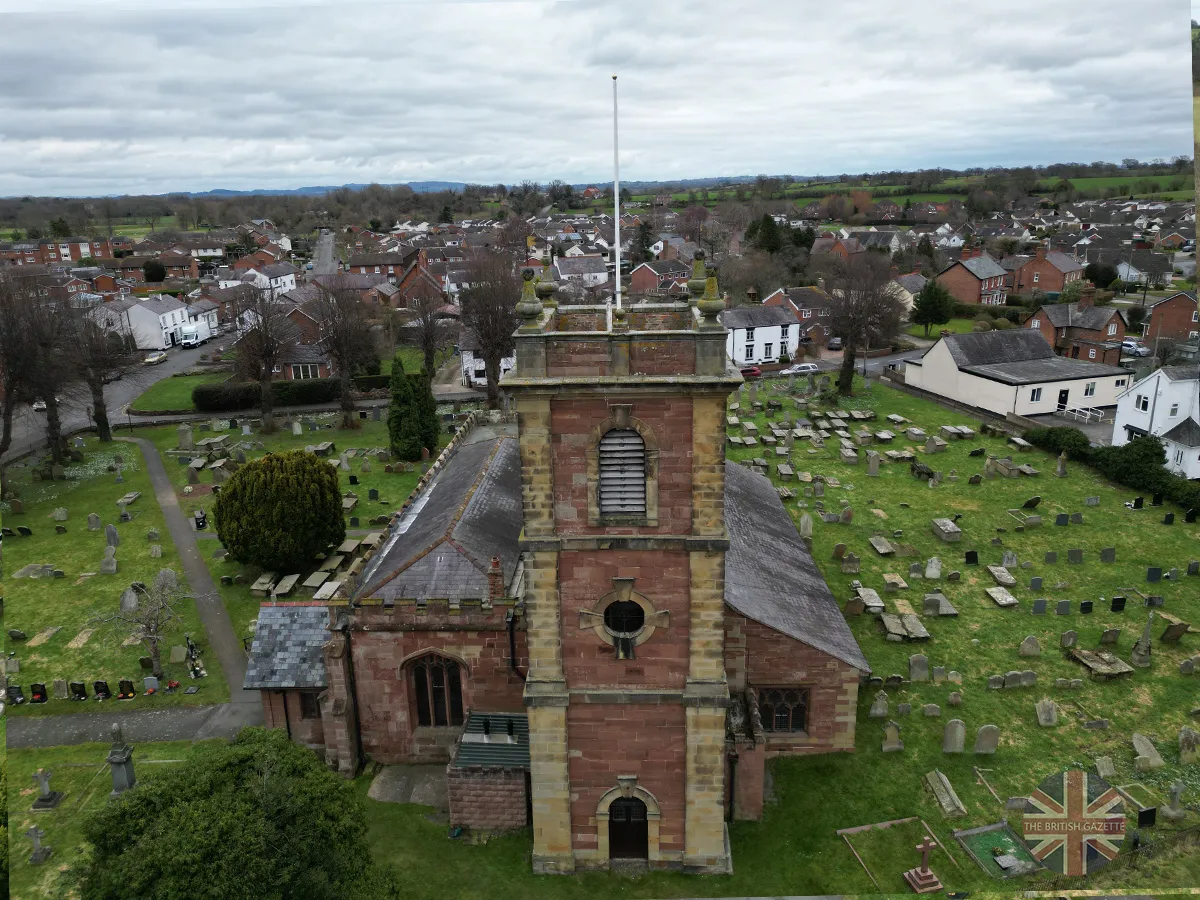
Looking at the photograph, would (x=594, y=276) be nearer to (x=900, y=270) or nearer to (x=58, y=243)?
(x=900, y=270)

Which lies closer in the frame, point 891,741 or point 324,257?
point 891,741

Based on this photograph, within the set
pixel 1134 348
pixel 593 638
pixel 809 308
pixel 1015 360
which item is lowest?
pixel 1134 348

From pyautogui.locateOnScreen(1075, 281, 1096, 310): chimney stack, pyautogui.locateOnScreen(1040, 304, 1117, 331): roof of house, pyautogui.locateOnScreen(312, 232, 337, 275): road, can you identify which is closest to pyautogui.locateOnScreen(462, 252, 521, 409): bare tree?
pyautogui.locateOnScreen(1040, 304, 1117, 331): roof of house

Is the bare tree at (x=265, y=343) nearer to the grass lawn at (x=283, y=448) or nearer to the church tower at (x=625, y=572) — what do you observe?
the grass lawn at (x=283, y=448)

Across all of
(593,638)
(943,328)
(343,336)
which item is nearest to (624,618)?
(593,638)

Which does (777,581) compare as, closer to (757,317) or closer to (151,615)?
(151,615)

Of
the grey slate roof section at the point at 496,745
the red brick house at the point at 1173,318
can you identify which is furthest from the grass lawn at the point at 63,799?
the red brick house at the point at 1173,318
